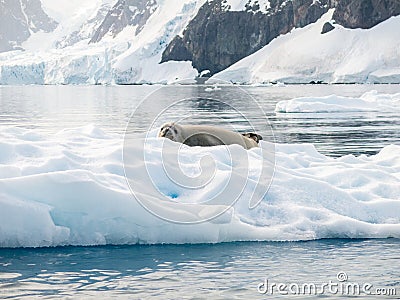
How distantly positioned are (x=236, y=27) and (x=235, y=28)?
1.25 feet

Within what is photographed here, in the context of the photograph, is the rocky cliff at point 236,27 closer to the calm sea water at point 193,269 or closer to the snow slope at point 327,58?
the snow slope at point 327,58

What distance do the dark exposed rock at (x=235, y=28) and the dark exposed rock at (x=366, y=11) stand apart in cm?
1137

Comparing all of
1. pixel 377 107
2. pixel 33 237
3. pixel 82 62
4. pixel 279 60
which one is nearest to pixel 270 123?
pixel 377 107

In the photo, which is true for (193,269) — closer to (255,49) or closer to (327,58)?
(327,58)

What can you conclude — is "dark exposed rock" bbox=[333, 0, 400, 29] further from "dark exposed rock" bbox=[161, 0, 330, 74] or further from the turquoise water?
the turquoise water

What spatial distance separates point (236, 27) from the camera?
528ft

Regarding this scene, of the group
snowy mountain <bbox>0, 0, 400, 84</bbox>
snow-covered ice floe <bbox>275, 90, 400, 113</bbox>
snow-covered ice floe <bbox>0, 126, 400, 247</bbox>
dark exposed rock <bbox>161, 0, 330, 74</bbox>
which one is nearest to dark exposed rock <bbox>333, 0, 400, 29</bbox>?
snowy mountain <bbox>0, 0, 400, 84</bbox>

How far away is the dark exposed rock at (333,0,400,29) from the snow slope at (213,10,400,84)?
4.20 ft

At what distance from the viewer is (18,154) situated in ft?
26.5

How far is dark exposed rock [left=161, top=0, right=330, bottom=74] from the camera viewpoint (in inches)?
6191

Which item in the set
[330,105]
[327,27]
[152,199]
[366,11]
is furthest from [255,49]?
[152,199]

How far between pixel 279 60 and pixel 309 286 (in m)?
143

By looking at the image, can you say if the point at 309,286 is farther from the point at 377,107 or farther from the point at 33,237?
the point at 377,107

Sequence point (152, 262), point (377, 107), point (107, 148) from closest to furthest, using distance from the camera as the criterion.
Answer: point (152, 262), point (107, 148), point (377, 107)
